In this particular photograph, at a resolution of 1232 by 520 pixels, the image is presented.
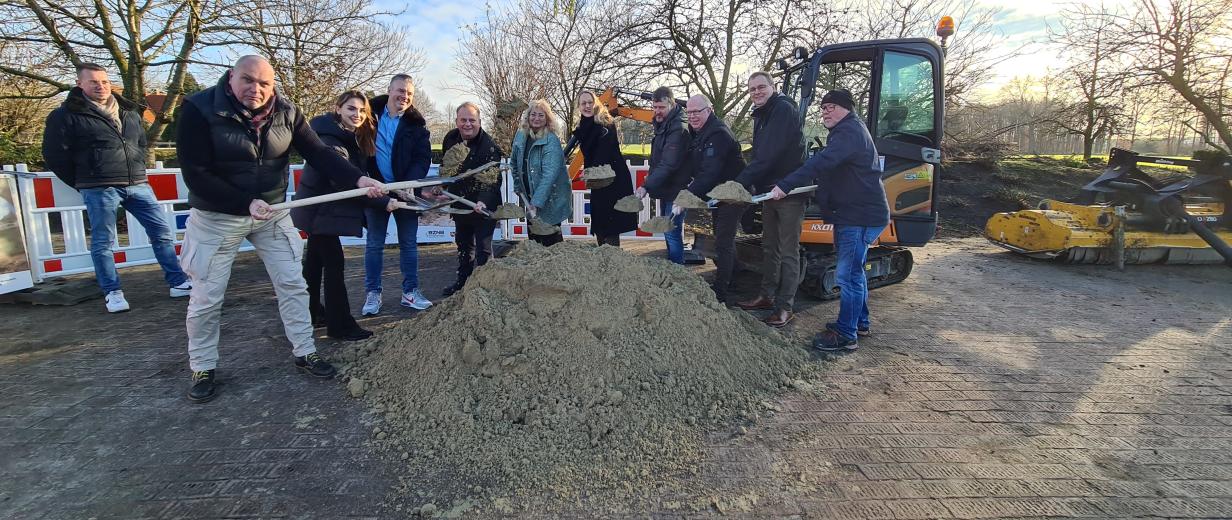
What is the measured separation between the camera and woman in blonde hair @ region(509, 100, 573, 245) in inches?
184

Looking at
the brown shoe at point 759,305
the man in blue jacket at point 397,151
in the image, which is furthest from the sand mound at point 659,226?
the man in blue jacket at point 397,151

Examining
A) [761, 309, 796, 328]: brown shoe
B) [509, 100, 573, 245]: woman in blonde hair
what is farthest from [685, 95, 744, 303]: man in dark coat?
[509, 100, 573, 245]: woman in blonde hair

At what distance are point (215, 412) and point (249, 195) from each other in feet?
4.03

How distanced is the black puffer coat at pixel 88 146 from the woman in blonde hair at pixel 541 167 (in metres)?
3.53

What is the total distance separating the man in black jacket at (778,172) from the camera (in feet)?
15.3

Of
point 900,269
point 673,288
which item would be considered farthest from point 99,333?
point 900,269

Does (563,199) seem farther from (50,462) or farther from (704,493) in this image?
(50,462)

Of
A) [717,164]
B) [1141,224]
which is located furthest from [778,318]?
[1141,224]

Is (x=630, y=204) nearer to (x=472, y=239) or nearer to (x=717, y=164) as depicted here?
(x=717, y=164)

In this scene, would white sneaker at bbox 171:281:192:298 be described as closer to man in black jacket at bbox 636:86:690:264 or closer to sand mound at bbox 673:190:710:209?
man in black jacket at bbox 636:86:690:264

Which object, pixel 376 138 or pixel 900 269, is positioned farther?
pixel 900 269

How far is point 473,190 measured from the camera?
16.7 feet

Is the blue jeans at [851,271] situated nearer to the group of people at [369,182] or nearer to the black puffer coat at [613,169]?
the group of people at [369,182]

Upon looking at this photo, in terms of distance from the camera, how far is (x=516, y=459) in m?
2.68
